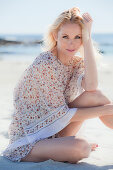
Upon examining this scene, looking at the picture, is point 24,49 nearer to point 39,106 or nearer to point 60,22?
point 60,22

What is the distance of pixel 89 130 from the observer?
409 centimetres

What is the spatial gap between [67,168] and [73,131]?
396 mm

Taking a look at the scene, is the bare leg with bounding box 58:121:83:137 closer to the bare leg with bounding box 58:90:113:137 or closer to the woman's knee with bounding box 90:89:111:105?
the bare leg with bounding box 58:90:113:137

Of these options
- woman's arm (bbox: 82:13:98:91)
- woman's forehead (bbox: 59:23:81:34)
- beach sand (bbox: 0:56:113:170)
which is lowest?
beach sand (bbox: 0:56:113:170)

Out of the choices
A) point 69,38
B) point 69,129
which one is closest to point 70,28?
point 69,38

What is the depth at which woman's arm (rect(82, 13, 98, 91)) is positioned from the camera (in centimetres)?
292

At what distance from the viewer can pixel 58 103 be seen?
112 inches

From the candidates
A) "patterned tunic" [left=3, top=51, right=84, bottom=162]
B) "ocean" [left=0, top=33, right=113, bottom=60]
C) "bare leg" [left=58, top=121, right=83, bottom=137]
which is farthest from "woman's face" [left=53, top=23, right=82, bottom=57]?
"ocean" [left=0, top=33, right=113, bottom=60]

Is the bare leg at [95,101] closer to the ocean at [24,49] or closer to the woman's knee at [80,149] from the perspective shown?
the woman's knee at [80,149]

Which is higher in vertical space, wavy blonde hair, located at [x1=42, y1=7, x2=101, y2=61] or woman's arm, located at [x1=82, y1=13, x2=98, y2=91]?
wavy blonde hair, located at [x1=42, y1=7, x2=101, y2=61]

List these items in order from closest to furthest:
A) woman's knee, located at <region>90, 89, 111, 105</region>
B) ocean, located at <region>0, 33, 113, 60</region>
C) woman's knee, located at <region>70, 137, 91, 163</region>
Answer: woman's knee, located at <region>70, 137, 91, 163</region> → woman's knee, located at <region>90, 89, 111, 105</region> → ocean, located at <region>0, 33, 113, 60</region>

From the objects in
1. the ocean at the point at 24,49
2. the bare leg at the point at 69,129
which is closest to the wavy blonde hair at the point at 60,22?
the bare leg at the point at 69,129

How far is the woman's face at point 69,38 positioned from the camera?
2922mm

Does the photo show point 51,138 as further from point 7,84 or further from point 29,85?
point 7,84
